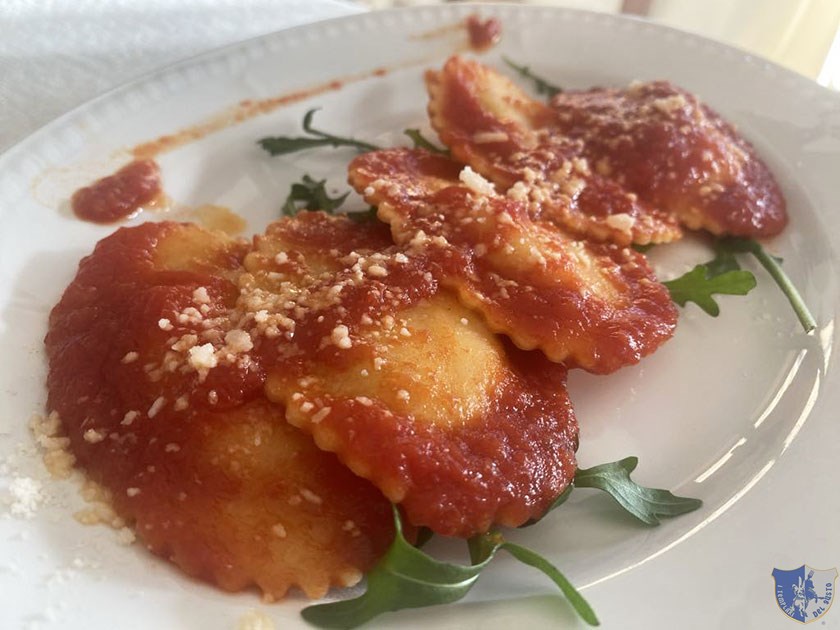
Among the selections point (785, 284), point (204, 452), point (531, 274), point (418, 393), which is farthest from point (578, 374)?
point (204, 452)

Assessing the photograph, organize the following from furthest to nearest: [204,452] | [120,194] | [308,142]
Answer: [308,142] → [120,194] → [204,452]

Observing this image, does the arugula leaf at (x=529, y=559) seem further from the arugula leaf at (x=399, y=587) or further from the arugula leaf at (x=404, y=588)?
the arugula leaf at (x=399, y=587)

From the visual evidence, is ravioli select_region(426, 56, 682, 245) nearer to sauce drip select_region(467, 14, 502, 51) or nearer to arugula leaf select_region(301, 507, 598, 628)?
sauce drip select_region(467, 14, 502, 51)

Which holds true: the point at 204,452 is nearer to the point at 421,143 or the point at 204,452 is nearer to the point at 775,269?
the point at 421,143

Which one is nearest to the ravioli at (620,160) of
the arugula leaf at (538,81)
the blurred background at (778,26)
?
the arugula leaf at (538,81)

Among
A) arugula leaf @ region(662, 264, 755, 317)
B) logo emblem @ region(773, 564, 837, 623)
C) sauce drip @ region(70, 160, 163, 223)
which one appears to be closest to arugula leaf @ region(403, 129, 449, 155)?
sauce drip @ region(70, 160, 163, 223)

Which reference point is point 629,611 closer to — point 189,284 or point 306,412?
point 306,412
